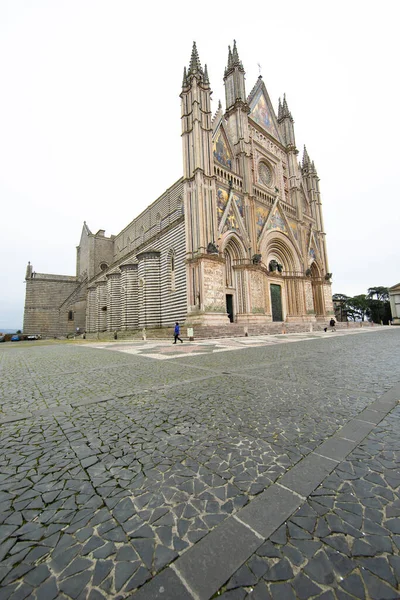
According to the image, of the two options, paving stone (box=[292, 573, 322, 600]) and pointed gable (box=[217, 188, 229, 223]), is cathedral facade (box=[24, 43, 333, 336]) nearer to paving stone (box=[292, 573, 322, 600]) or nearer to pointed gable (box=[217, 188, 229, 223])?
pointed gable (box=[217, 188, 229, 223])

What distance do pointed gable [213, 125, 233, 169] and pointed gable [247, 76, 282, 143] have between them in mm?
6617

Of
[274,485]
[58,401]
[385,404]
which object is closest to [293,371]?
[385,404]

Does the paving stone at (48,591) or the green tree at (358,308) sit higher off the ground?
the green tree at (358,308)

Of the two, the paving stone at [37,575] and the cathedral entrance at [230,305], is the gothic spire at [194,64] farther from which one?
the paving stone at [37,575]

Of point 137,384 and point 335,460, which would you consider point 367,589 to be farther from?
point 137,384

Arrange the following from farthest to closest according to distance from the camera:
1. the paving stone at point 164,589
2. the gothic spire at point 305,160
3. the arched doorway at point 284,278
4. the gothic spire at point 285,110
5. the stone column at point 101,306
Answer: the gothic spire at point 305,160 < the gothic spire at point 285,110 < the stone column at point 101,306 < the arched doorway at point 284,278 < the paving stone at point 164,589

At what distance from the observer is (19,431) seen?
240cm

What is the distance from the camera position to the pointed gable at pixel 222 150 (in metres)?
22.0

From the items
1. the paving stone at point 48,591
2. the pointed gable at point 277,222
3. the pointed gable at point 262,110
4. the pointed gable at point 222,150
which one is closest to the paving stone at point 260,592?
the paving stone at point 48,591

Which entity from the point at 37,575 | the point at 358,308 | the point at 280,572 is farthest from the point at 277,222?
the point at 358,308

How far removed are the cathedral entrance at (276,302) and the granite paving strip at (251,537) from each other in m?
25.0

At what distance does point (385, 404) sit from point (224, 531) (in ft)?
8.34

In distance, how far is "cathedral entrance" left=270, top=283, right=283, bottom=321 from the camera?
25891 mm

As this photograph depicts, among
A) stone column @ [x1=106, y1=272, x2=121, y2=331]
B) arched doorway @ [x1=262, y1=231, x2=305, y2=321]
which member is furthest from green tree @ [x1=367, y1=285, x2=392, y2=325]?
stone column @ [x1=106, y1=272, x2=121, y2=331]
